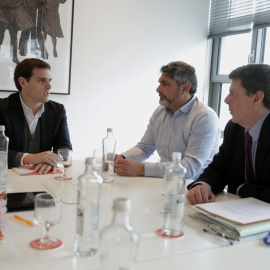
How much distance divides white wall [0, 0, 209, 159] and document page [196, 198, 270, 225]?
7.73 feet

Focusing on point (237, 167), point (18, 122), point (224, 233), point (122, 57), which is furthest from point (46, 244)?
point (122, 57)

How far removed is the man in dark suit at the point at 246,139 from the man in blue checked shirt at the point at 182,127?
312 mm

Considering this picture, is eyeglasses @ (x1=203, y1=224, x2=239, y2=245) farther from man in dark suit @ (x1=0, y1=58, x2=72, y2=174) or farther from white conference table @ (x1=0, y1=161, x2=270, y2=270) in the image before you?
man in dark suit @ (x1=0, y1=58, x2=72, y2=174)

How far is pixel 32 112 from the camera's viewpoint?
2510 millimetres

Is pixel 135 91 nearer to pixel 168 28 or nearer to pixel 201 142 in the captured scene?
pixel 168 28

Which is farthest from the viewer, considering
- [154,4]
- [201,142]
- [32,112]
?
[154,4]

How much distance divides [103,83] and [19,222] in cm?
256

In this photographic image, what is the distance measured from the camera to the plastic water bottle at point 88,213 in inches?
35.4

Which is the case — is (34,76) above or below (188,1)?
below

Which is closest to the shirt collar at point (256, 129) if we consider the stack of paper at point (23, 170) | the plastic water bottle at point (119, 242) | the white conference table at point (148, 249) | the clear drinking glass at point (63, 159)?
the white conference table at point (148, 249)

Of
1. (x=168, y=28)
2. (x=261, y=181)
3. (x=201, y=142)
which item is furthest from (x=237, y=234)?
(x=168, y=28)

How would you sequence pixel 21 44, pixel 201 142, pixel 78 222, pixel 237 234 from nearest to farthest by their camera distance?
pixel 78 222
pixel 237 234
pixel 201 142
pixel 21 44

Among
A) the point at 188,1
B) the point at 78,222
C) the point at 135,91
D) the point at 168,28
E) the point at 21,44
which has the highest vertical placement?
the point at 188,1

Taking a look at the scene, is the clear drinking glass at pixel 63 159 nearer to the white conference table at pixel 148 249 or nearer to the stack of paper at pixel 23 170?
the stack of paper at pixel 23 170
